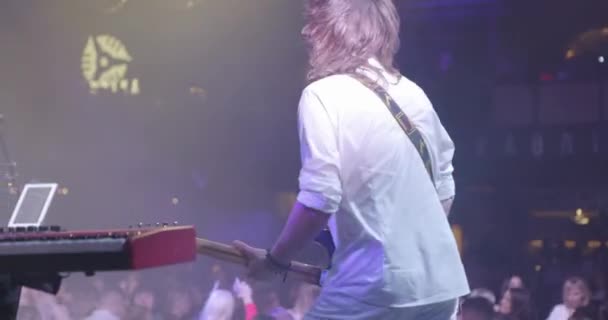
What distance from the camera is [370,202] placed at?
211 centimetres

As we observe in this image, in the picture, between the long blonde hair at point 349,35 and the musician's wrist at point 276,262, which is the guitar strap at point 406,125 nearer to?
the long blonde hair at point 349,35

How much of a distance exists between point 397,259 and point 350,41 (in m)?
0.64

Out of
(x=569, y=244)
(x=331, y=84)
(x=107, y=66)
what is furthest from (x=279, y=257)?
(x=107, y=66)

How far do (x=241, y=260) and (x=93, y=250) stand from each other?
595 mm

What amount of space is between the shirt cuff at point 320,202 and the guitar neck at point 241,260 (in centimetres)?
32

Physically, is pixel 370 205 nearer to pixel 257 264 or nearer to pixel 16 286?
pixel 257 264

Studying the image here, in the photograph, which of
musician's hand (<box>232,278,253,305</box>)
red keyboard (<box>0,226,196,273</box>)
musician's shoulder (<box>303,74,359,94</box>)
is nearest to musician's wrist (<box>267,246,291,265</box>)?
red keyboard (<box>0,226,196,273</box>)

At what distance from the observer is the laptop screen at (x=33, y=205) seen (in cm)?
646

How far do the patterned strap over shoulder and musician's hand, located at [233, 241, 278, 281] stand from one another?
1.76 ft

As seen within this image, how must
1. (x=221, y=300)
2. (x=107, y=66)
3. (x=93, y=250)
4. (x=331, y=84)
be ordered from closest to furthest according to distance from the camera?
1. (x=93, y=250)
2. (x=331, y=84)
3. (x=221, y=300)
4. (x=107, y=66)

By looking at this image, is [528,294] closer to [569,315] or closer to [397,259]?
[569,315]

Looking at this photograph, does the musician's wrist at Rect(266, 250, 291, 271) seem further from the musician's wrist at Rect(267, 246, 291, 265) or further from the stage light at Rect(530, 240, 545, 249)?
the stage light at Rect(530, 240, 545, 249)

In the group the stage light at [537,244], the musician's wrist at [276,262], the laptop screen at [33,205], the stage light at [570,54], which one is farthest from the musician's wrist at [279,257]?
the stage light at [570,54]

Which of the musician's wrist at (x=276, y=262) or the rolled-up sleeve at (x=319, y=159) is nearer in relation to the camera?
the rolled-up sleeve at (x=319, y=159)
